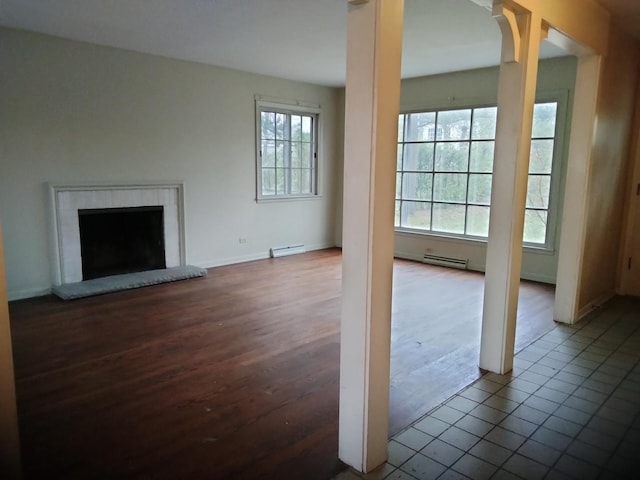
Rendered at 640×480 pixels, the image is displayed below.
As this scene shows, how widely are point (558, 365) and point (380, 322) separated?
6.12 feet

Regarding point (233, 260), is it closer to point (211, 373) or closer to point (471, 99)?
point (211, 373)

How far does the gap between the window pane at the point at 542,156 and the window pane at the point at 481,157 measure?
506 millimetres

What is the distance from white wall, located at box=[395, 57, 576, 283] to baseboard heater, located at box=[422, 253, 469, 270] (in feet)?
0.20

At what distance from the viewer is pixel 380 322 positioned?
195 centimetres

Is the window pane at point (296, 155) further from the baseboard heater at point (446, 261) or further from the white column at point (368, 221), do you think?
the white column at point (368, 221)

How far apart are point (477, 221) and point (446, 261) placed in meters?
0.68

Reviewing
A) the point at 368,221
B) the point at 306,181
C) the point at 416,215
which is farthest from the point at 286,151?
the point at 368,221

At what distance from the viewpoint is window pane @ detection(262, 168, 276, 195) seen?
657 centimetres

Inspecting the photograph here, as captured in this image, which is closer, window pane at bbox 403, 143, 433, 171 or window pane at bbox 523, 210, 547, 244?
window pane at bbox 523, 210, 547, 244

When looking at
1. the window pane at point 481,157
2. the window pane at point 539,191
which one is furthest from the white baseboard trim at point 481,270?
the window pane at point 481,157

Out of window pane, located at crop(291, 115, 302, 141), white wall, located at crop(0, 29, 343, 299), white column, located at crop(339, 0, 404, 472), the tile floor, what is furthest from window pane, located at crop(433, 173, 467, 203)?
white column, located at crop(339, 0, 404, 472)

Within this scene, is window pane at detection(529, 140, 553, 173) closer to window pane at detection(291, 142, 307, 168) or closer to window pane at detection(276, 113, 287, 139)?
window pane at detection(291, 142, 307, 168)

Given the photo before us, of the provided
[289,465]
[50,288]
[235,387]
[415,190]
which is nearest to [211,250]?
[50,288]

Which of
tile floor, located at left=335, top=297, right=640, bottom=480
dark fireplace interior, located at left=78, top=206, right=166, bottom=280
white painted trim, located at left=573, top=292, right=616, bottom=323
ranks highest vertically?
dark fireplace interior, located at left=78, top=206, right=166, bottom=280
